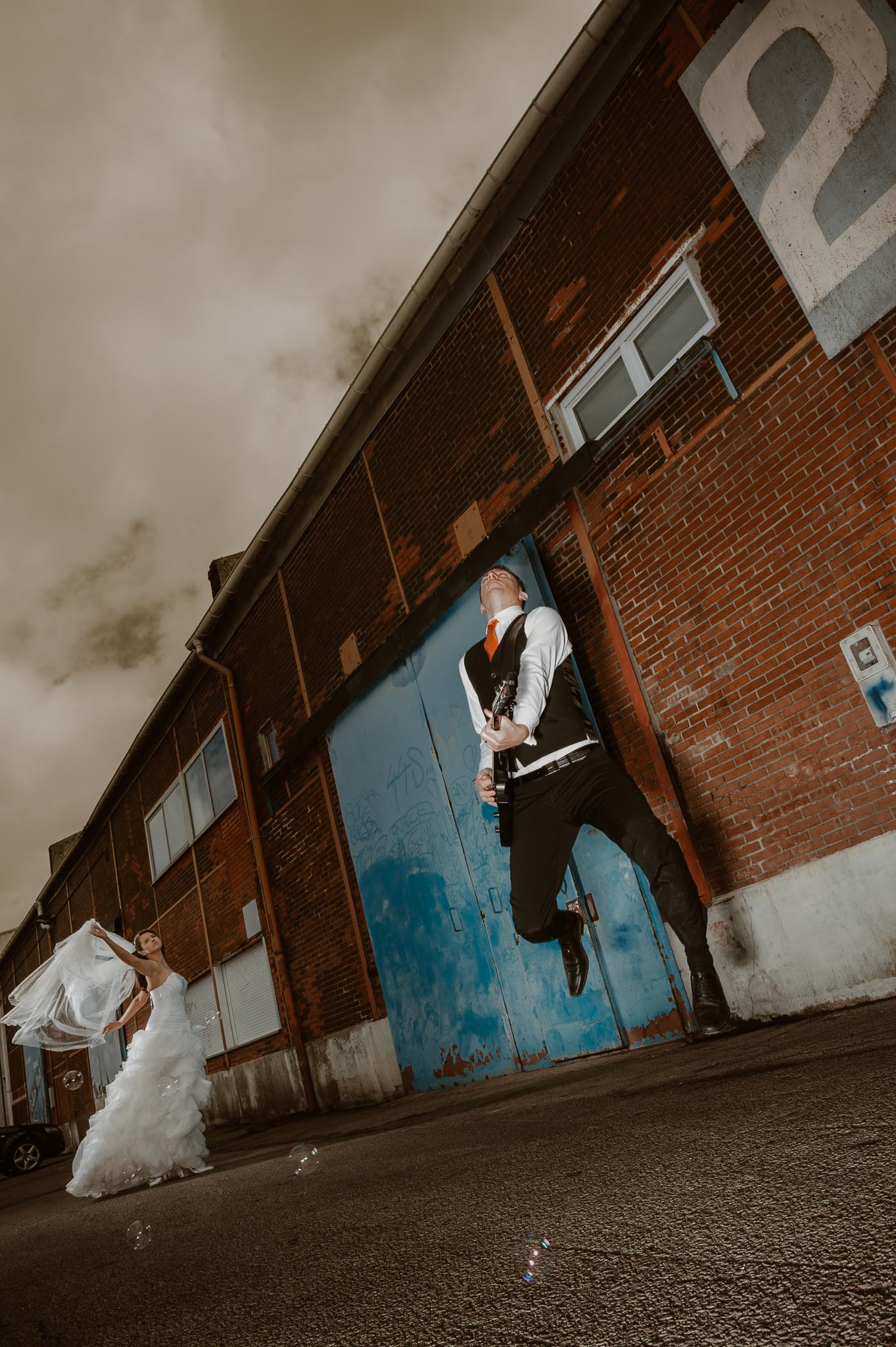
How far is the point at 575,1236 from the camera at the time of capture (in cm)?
163

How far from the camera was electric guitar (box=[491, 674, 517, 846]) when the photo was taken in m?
4.49

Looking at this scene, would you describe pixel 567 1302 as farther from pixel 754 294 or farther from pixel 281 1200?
pixel 754 294

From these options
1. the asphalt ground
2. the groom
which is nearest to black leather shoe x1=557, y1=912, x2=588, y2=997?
the groom

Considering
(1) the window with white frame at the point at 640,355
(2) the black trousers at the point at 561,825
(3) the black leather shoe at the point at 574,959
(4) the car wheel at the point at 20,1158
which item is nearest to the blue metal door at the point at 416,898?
(3) the black leather shoe at the point at 574,959

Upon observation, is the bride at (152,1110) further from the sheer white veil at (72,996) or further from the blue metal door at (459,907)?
the blue metal door at (459,907)

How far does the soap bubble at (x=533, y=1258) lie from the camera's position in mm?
1492

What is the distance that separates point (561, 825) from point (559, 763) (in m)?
0.35

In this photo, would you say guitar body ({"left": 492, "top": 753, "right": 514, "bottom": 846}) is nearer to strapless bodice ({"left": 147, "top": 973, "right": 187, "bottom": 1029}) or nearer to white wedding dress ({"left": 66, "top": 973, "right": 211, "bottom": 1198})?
strapless bodice ({"left": 147, "top": 973, "right": 187, "bottom": 1029})

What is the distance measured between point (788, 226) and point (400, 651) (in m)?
4.79

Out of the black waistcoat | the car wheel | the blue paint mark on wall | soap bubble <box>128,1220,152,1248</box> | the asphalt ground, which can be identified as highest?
the black waistcoat

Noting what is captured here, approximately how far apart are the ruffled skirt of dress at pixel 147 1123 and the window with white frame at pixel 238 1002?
186 inches

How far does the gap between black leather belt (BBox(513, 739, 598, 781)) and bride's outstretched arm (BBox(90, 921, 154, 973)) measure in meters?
4.44

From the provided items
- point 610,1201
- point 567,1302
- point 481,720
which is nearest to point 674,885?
point 481,720

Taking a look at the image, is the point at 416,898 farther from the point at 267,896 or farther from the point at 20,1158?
the point at 20,1158
